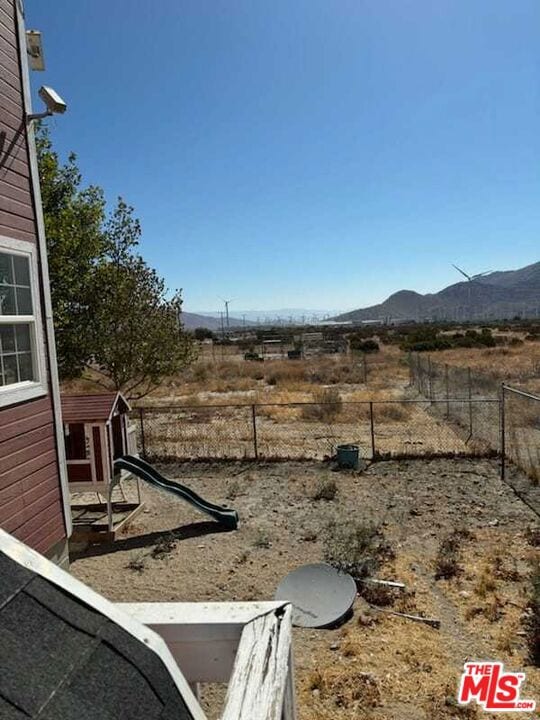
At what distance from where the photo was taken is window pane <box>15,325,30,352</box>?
4.96 metres

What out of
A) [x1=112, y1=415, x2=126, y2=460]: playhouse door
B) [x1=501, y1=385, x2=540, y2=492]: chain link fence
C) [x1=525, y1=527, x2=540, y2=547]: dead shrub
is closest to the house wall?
[x1=112, y1=415, x2=126, y2=460]: playhouse door

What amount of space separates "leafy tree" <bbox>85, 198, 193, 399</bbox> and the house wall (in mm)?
6962

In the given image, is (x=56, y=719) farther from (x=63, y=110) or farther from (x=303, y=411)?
(x=303, y=411)

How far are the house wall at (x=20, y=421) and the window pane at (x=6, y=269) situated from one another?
218mm

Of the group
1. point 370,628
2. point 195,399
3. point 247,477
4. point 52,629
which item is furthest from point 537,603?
point 195,399

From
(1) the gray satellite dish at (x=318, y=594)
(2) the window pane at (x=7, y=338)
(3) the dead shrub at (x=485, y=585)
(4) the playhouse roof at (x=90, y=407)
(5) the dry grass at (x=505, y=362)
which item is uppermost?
(2) the window pane at (x=7, y=338)

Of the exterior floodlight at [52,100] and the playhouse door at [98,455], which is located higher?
the exterior floodlight at [52,100]

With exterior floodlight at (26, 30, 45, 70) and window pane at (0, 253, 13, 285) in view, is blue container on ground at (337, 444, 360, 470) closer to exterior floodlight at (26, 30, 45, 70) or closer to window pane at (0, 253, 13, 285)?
window pane at (0, 253, 13, 285)

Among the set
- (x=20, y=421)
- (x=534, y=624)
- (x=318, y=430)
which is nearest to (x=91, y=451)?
(x=20, y=421)

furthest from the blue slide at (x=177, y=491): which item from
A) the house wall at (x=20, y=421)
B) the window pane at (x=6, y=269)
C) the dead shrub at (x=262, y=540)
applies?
the window pane at (x=6, y=269)

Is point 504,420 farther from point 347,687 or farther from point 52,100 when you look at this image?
point 52,100

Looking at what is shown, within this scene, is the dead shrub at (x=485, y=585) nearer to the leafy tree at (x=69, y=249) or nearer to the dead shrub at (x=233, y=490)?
the dead shrub at (x=233, y=490)

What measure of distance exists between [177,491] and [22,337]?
14.2 ft

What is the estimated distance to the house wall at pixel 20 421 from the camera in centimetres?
464
